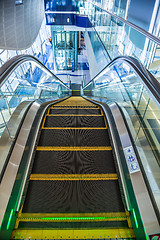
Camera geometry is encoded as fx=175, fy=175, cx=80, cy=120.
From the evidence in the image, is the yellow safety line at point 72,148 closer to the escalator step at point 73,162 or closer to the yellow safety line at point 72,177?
the escalator step at point 73,162

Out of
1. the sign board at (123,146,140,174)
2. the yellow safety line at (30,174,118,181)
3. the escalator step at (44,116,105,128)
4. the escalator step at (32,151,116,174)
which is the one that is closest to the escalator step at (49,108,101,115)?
→ the escalator step at (44,116,105,128)

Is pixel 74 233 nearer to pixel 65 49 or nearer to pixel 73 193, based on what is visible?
pixel 73 193

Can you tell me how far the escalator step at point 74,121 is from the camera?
3.33 metres

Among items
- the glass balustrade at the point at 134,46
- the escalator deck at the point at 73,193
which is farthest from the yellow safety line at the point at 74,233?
the glass balustrade at the point at 134,46

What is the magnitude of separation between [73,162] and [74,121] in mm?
1178

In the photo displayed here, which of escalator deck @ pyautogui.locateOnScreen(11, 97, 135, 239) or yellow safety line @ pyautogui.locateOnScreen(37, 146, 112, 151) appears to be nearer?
escalator deck @ pyautogui.locateOnScreen(11, 97, 135, 239)

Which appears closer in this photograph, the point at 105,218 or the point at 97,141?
the point at 105,218

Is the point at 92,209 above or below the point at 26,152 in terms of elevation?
below

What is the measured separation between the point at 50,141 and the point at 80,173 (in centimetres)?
77

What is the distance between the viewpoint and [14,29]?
10195 millimetres

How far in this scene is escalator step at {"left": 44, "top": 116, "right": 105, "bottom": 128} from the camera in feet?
10.9

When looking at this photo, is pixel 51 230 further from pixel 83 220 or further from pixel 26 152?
pixel 26 152

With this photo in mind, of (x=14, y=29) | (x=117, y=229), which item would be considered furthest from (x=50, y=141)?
(x=14, y=29)

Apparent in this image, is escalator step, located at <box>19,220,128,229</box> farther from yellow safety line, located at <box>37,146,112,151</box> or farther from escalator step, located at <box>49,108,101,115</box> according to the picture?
escalator step, located at <box>49,108,101,115</box>
